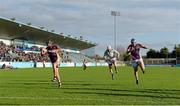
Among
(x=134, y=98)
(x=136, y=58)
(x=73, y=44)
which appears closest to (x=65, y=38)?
(x=73, y=44)

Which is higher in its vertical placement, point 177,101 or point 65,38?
point 65,38

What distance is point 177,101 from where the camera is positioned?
595 inches

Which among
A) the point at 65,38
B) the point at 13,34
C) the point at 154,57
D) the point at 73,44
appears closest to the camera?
the point at 13,34

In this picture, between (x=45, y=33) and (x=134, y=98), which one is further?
(x=45, y=33)

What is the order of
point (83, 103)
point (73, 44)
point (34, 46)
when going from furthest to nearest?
point (73, 44) < point (34, 46) < point (83, 103)

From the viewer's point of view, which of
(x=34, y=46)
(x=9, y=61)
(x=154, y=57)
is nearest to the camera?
(x=9, y=61)

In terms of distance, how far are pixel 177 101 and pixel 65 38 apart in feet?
385

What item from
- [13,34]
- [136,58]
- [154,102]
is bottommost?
[154,102]

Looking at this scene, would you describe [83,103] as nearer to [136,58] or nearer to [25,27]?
[136,58]

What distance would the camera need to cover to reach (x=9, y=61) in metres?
79.2

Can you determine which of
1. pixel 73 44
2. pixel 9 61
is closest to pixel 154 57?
pixel 73 44

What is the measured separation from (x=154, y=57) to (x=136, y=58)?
163 m

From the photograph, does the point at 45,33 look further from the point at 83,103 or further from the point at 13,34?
the point at 83,103

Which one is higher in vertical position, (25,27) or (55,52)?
(25,27)
